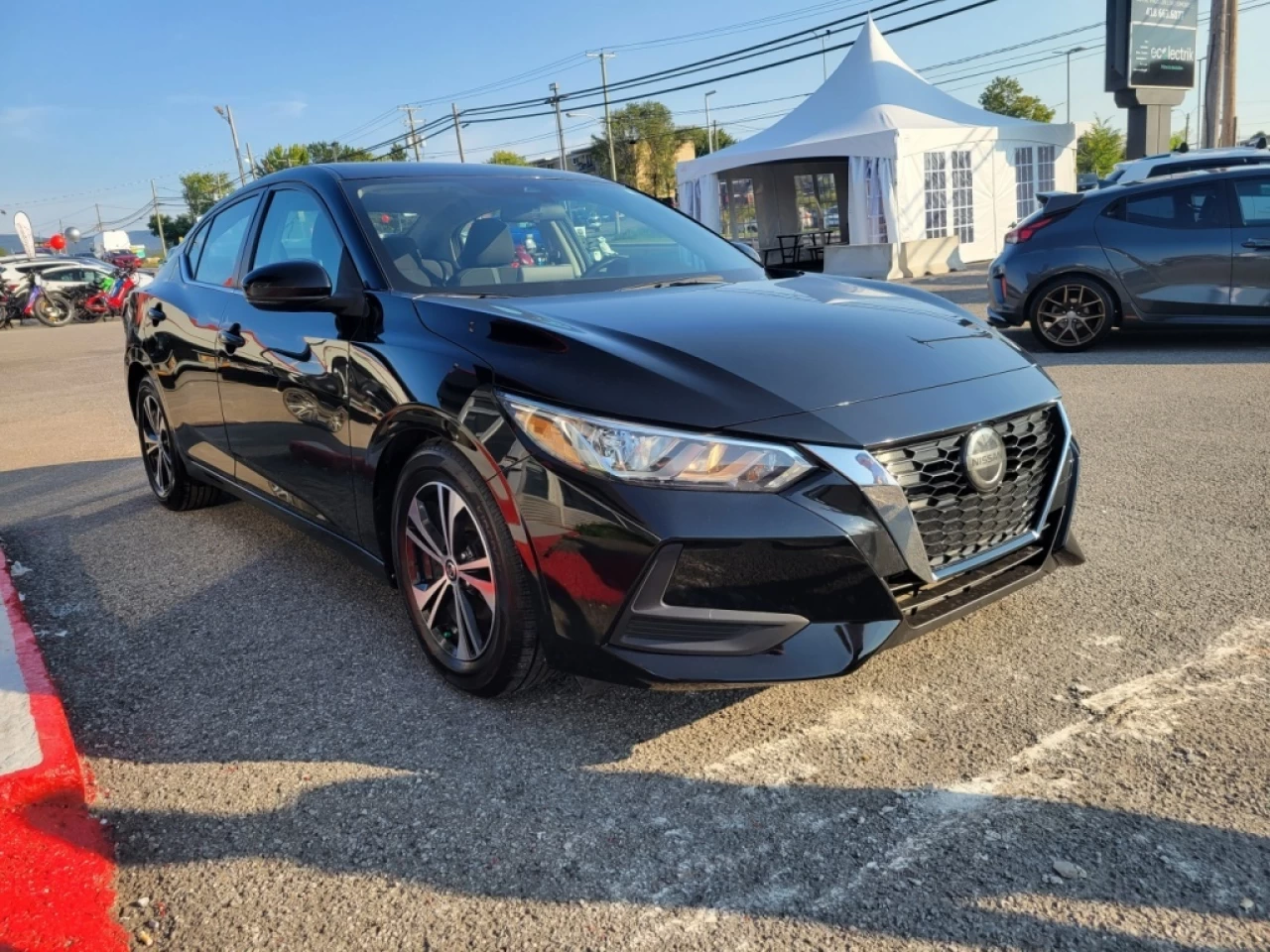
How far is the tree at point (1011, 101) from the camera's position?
7031 cm

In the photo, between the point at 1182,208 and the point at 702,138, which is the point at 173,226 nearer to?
the point at 702,138

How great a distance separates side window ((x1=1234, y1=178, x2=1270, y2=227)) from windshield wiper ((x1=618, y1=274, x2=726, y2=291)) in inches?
244

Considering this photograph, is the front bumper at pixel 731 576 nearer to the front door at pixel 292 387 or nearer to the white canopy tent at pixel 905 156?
the front door at pixel 292 387

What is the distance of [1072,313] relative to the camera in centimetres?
854

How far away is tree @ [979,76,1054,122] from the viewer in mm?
70312

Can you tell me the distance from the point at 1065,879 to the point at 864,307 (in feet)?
5.63

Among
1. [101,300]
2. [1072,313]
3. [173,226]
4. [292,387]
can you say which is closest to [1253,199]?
[1072,313]

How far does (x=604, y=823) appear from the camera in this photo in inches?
90.7

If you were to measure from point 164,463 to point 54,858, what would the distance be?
Answer: 3310 millimetres

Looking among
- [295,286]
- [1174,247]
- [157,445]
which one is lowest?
[157,445]

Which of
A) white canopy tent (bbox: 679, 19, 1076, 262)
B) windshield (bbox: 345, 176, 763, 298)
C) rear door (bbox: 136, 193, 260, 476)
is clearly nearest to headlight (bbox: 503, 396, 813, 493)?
windshield (bbox: 345, 176, 763, 298)

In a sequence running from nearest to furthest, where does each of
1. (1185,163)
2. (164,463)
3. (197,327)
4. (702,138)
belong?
1. (197,327)
2. (164,463)
3. (1185,163)
4. (702,138)

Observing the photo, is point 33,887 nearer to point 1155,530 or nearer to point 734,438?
point 734,438

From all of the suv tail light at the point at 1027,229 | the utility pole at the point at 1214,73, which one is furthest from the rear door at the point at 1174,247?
the utility pole at the point at 1214,73
